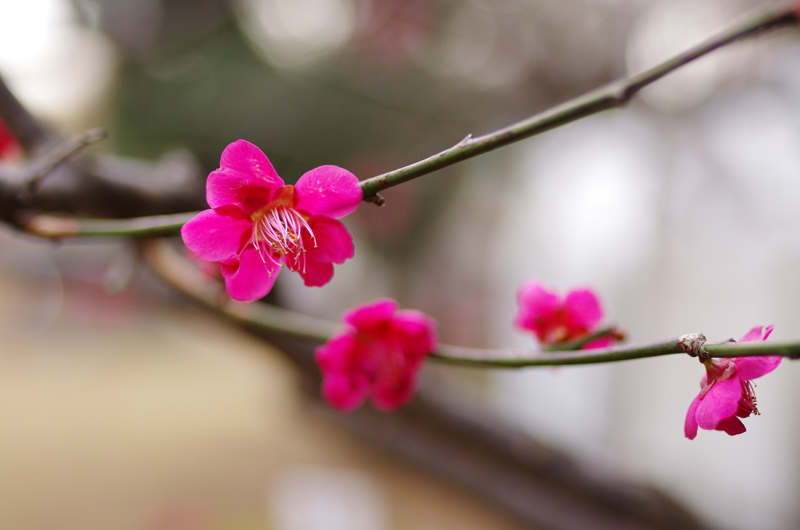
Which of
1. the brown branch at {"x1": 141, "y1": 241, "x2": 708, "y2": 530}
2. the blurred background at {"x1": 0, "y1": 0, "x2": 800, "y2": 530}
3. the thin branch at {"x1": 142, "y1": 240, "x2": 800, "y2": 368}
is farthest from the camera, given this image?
the blurred background at {"x1": 0, "y1": 0, "x2": 800, "y2": 530}

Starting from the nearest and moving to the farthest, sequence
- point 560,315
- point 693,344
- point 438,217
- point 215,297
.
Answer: point 693,344
point 560,315
point 215,297
point 438,217

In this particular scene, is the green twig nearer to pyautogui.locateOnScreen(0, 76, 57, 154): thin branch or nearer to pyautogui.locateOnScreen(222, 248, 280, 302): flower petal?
pyautogui.locateOnScreen(222, 248, 280, 302): flower petal

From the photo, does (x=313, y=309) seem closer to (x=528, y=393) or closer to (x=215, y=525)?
(x=215, y=525)

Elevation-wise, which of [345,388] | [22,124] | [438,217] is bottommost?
[345,388]

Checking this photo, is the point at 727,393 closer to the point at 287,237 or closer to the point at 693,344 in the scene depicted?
the point at 693,344

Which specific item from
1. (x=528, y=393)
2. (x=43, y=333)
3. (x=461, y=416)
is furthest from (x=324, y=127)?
(x=43, y=333)

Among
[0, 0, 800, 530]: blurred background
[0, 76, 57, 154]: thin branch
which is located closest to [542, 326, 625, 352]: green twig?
[0, 76, 57, 154]: thin branch

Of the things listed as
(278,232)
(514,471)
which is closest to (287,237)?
(278,232)
